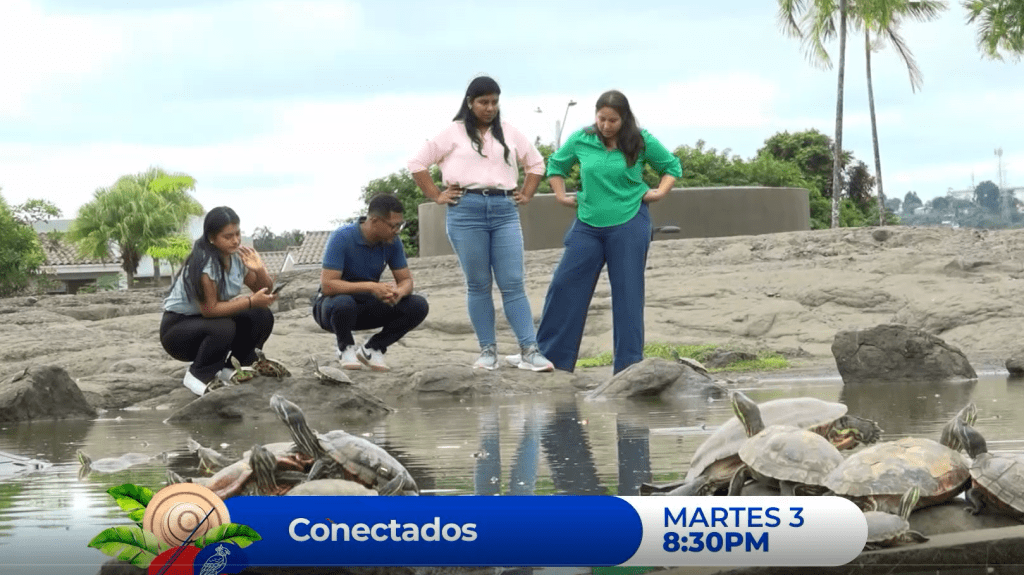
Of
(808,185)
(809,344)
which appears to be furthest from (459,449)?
(808,185)

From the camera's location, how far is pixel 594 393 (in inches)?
378

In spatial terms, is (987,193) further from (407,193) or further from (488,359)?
(488,359)

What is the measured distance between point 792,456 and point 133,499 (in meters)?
1.98

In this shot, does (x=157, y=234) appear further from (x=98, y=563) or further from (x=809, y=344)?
(x=98, y=563)

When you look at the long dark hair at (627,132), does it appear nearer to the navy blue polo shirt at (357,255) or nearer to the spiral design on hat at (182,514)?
the navy blue polo shirt at (357,255)

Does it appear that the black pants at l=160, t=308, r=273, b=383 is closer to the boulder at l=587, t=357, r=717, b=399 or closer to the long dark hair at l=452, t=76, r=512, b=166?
the long dark hair at l=452, t=76, r=512, b=166

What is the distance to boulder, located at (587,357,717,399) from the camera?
9609 mm

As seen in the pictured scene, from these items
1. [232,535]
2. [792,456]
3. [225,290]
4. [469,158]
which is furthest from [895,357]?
[232,535]

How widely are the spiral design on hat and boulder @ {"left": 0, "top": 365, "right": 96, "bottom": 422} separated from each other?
6.42 metres

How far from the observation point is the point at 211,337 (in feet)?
30.8

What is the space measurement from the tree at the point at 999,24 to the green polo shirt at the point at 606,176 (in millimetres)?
28351

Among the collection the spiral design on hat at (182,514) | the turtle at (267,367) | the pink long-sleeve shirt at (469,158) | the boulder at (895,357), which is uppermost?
the pink long-sleeve shirt at (469,158)

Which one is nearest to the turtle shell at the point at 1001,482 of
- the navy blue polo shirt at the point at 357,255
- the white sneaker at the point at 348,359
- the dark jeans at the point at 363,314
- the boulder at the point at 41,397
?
the navy blue polo shirt at the point at 357,255

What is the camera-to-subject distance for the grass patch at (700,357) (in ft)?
43.0
